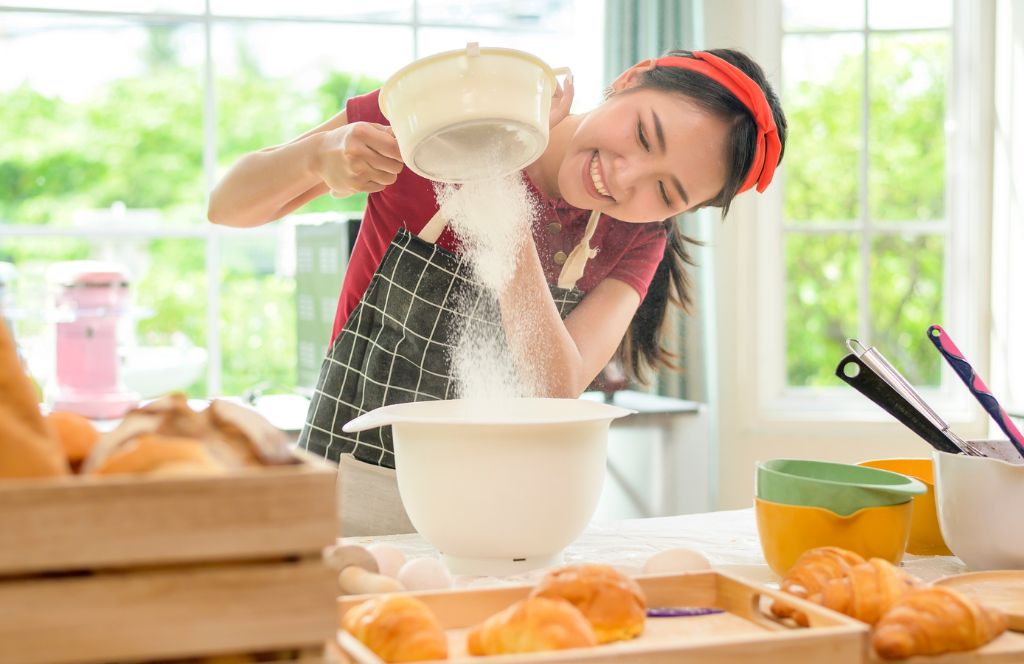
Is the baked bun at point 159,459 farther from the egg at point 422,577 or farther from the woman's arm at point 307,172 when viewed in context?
the woman's arm at point 307,172

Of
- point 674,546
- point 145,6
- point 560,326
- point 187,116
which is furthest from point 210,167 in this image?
point 674,546

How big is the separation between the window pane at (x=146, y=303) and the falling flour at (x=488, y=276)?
1.64 metres

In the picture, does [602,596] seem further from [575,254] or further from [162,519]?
[575,254]

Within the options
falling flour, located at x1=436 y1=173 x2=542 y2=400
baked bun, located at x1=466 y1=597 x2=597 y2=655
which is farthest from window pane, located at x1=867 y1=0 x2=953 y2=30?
baked bun, located at x1=466 y1=597 x2=597 y2=655

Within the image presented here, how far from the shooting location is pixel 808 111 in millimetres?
3053

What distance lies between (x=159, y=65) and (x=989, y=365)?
261cm

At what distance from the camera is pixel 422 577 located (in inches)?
31.6

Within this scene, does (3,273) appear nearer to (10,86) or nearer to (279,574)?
(10,86)

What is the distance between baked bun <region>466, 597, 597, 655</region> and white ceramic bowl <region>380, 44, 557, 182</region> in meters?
0.57

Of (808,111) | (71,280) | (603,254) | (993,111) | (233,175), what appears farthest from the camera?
(808,111)

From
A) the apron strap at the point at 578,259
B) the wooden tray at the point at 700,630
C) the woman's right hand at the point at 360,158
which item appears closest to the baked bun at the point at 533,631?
the wooden tray at the point at 700,630

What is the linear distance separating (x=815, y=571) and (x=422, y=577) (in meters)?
0.30

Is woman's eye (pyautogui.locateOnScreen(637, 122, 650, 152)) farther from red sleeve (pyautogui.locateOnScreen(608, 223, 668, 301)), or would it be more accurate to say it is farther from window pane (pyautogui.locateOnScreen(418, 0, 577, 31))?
Answer: window pane (pyautogui.locateOnScreen(418, 0, 577, 31))

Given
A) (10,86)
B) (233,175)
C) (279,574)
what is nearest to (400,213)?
(233,175)
